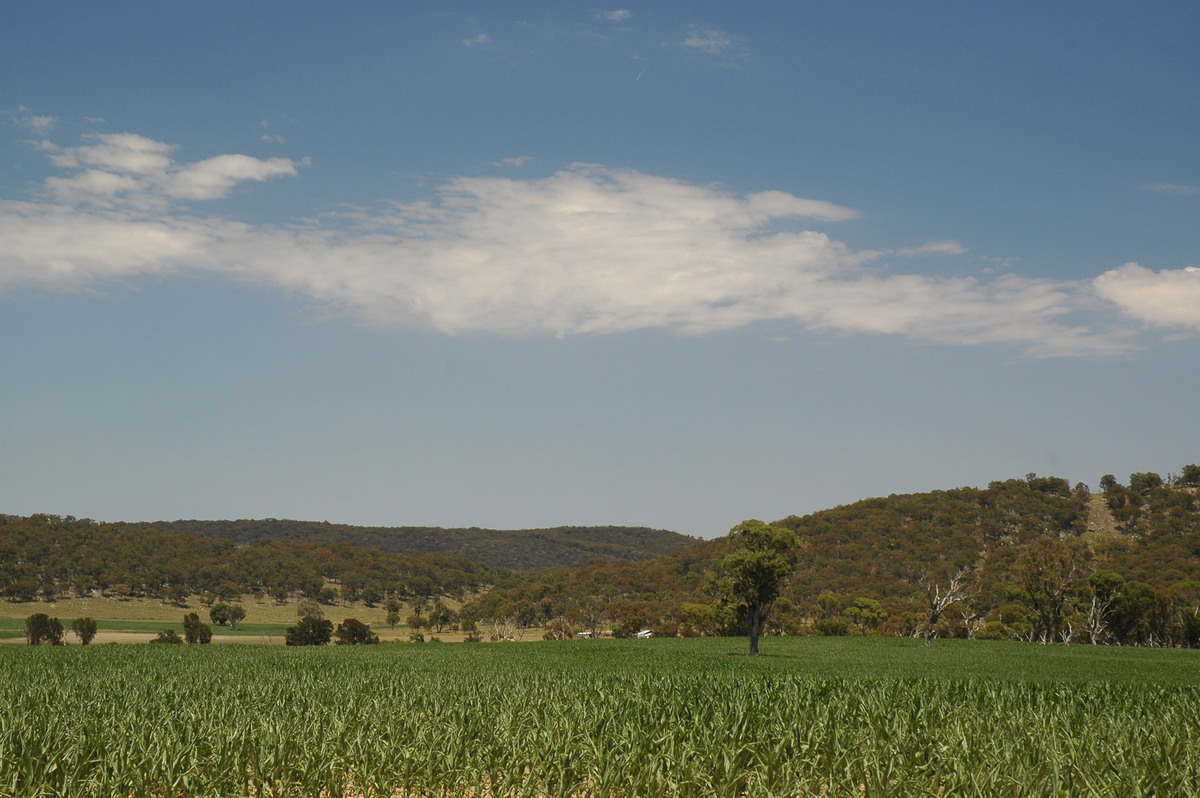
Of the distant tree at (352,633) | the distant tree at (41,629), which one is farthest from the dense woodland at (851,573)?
the distant tree at (41,629)

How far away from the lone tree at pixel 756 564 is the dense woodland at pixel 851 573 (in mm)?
20396

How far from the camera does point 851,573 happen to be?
403 ft

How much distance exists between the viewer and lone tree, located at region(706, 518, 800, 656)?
43500mm

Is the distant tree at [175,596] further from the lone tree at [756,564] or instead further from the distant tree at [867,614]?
the lone tree at [756,564]

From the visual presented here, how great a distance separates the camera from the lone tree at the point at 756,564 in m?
43.5

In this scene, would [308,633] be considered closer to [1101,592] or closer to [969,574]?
[1101,592]

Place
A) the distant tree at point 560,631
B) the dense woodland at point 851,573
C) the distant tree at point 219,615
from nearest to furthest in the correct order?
the dense woodland at point 851,573 → the distant tree at point 560,631 → the distant tree at point 219,615

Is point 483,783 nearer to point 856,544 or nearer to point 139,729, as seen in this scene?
point 139,729

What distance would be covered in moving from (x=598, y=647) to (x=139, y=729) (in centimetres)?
4098

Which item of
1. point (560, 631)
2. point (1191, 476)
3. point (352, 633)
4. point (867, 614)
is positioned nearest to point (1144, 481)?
point (1191, 476)

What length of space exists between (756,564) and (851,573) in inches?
3389

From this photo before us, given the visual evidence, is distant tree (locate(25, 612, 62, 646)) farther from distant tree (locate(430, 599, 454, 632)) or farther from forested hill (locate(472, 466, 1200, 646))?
distant tree (locate(430, 599, 454, 632))

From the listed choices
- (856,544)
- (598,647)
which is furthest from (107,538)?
(598,647)

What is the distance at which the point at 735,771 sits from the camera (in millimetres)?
10500
